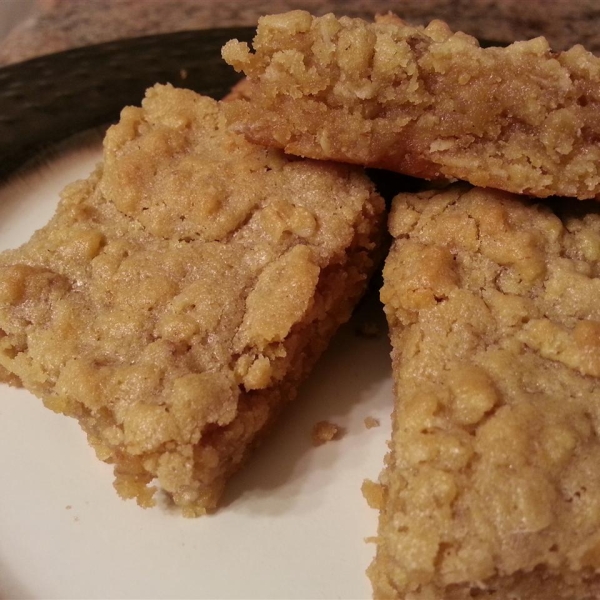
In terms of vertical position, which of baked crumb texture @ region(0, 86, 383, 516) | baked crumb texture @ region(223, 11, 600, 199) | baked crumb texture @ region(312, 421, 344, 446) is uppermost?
baked crumb texture @ region(223, 11, 600, 199)

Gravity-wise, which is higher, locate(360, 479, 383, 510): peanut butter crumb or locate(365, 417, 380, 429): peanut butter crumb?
locate(360, 479, 383, 510): peanut butter crumb

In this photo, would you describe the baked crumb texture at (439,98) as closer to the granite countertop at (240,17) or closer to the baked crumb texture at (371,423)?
the baked crumb texture at (371,423)

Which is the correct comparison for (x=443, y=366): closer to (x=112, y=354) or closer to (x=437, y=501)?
(x=437, y=501)

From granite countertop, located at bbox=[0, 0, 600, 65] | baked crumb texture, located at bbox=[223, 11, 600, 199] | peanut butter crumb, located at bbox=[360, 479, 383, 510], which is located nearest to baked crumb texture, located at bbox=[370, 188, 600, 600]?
peanut butter crumb, located at bbox=[360, 479, 383, 510]

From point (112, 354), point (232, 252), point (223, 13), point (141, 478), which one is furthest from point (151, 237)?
point (223, 13)

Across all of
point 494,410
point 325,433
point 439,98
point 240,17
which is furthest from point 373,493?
point 240,17

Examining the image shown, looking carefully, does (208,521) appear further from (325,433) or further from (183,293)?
(183,293)

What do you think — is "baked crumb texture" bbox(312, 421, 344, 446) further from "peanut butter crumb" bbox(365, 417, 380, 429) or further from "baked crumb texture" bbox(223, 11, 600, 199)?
"baked crumb texture" bbox(223, 11, 600, 199)
